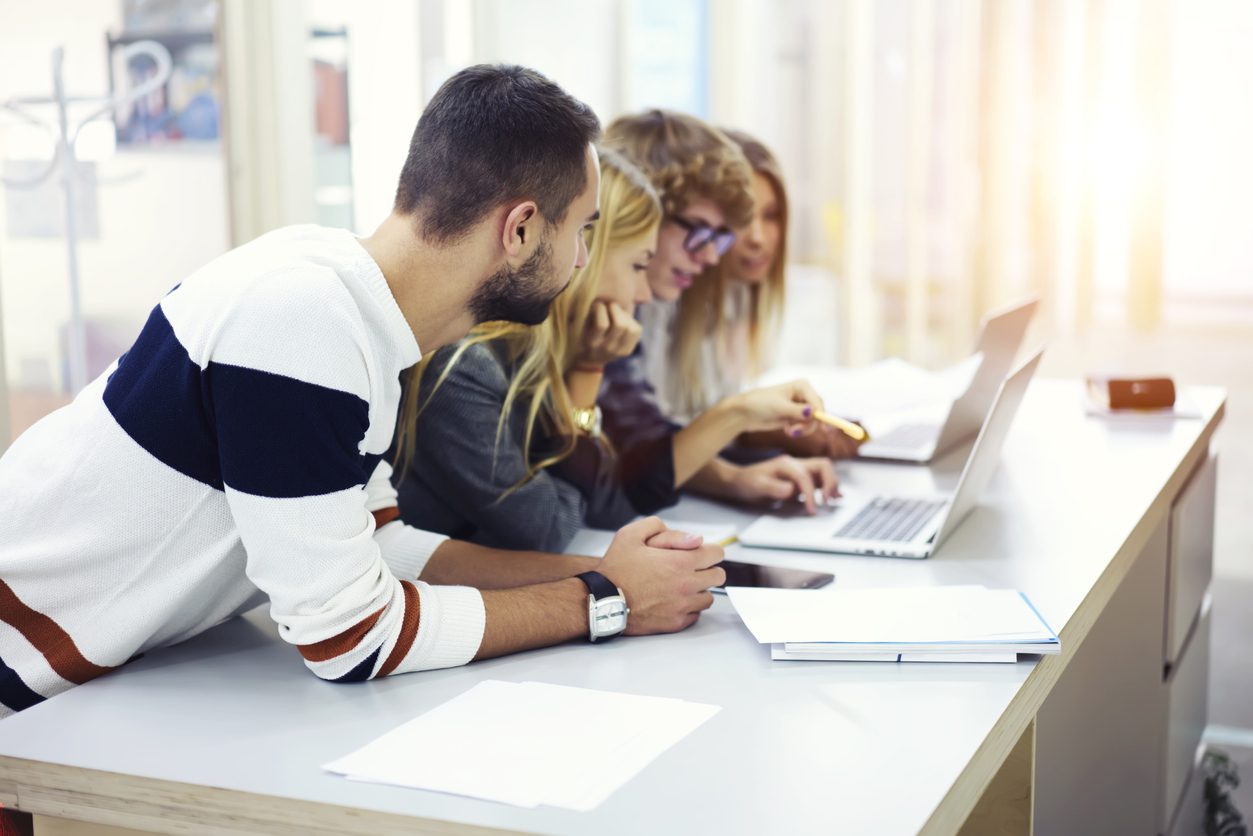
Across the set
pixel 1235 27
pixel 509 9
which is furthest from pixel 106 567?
pixel 1235 27

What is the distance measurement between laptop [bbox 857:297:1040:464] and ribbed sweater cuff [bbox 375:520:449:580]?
3.04ft

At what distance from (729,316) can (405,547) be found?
4.12 feet

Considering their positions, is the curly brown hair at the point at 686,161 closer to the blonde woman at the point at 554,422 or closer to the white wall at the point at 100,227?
the blonde woman at the point at 554,422

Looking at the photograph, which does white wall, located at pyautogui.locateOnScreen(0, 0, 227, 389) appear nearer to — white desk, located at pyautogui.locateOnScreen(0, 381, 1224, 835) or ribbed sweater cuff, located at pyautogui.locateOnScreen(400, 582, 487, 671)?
white desk, located at pyautogui.locateOnScreen(0, 381, 1224, 835)

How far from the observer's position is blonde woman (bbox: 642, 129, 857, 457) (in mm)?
2396

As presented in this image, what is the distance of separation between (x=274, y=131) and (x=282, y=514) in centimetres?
194

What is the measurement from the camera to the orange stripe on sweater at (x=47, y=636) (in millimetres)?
1150

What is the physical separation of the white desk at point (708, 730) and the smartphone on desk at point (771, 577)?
44 millimetres

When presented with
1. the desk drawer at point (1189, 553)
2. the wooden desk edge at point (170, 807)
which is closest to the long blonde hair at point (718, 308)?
the desk drawer at point (1189, 553)

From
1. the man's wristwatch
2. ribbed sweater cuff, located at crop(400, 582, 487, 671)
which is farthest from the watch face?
ribbed sweater cuff, located at crop(400, 582, 487, 671)

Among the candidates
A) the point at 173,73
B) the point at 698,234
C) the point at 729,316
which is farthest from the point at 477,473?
the point at 173,73

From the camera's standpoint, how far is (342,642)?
1.09m

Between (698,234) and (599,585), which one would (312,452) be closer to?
(599,585)

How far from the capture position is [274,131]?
2801 mm
